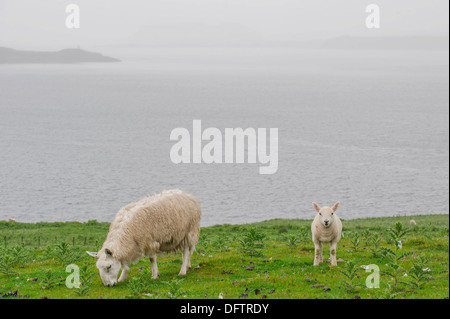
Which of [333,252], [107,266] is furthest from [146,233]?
[333,252]

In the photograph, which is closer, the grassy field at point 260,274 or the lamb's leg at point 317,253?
the grassy field at point 260,274

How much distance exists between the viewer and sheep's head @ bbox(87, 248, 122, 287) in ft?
58.6

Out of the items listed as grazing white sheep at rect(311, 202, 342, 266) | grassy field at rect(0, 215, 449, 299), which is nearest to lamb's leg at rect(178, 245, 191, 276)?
grassy field at rect(0, 215, 449, 299)

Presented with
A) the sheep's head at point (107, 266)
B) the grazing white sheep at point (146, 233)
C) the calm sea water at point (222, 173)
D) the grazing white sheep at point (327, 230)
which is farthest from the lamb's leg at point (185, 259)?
the calm sea water at point (222, 173)

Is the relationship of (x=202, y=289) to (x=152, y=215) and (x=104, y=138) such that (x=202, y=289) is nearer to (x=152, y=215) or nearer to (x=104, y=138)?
(x=152, y=215)

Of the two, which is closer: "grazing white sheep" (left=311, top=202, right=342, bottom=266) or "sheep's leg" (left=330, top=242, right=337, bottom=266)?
"grazing white sheep" (left=311, top=202, right=342, bottom=266)

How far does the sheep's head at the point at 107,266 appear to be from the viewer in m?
17.9

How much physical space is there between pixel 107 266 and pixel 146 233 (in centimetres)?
182

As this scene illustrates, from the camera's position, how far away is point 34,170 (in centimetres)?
11056

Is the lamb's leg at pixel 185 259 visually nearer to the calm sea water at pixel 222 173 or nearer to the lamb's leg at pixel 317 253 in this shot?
the lamb's leg at pixel 317 253

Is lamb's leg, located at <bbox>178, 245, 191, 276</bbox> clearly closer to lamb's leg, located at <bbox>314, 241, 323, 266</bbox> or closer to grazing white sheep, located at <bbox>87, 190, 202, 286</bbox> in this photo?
grazing white sheep, located at <bbox>87, 190, 202, 286</bbox>

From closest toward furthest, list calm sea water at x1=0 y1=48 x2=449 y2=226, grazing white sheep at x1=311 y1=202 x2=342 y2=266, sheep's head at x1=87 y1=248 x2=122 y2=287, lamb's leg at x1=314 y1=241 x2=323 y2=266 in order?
1. sheep's head at x1=87 y1=248 x2=122 y2=287
2. grazing white sheep at x1=311 y1=202 x2=342 y2=266
3. lamb's leg at x1=314 y1=241 x2=323 y2=266
4. calm sea water at x1=0 y1=48 x2=449 y2=226
